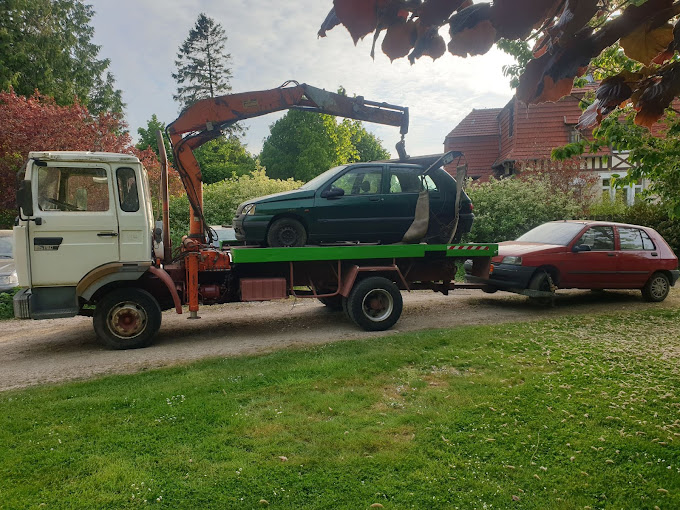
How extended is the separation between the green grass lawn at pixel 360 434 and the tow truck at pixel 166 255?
172 centimetres

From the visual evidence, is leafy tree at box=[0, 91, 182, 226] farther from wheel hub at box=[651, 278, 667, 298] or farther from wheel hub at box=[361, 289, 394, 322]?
wheel hub at box=[651, 278, 667, 298]

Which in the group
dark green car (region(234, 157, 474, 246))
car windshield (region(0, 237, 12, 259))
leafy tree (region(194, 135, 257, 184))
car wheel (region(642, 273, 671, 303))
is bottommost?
car wheel (region(642, 273, 671, 303))

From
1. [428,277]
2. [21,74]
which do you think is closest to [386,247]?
[428,277]

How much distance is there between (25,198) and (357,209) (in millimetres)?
4612

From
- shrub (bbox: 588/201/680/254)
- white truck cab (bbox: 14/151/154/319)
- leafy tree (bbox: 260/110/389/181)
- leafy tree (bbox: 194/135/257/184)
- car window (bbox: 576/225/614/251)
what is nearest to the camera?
white truck cab (bbox: 14/151/154/319)

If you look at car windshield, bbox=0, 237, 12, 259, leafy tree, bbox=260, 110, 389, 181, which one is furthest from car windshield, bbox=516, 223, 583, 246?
leafy tree, bbox=260, 110, 389, 181

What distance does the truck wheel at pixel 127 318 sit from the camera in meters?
6.74

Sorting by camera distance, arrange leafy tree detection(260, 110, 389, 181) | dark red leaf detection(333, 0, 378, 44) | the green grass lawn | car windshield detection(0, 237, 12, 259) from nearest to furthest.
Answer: dark red leaf detection(333, 0, 378, 44), the green grass lawn, car windshield detection(0, 237, 12, 259), leafy tree detection(260, 110, 389, 181)

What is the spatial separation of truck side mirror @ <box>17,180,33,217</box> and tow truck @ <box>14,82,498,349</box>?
1cm

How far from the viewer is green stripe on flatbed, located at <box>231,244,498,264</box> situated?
713 centimetres

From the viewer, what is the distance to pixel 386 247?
7.67 metres

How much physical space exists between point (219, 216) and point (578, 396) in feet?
43.8

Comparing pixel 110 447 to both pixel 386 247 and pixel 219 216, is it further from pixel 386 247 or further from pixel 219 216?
pixel 219 216

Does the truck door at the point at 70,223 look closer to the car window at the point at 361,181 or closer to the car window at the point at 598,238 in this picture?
the car window at the point at 361,181
